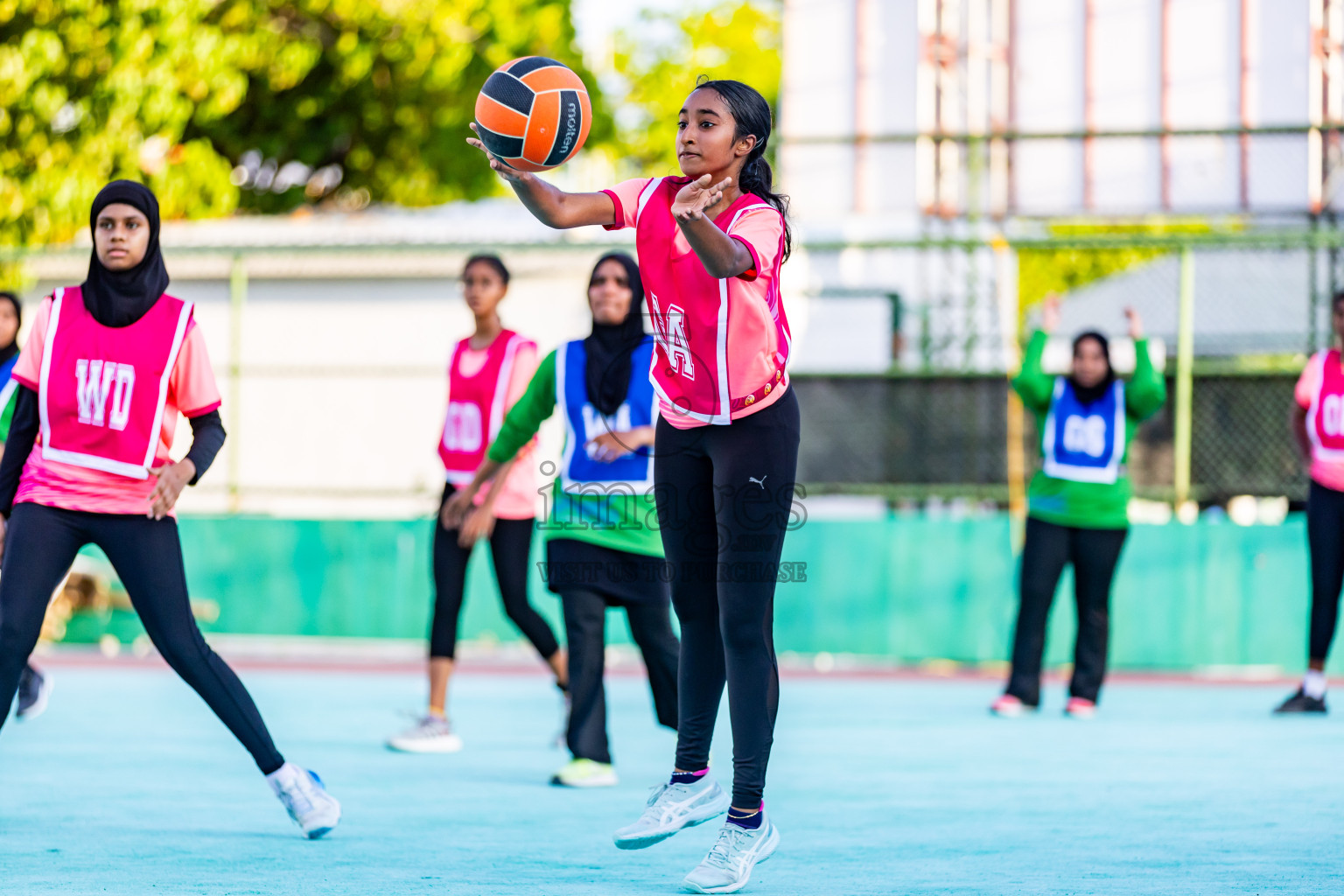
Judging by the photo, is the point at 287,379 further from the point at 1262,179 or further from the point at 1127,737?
the point at 1262,179

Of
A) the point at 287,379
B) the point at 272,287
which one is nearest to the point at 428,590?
the point at 287,379

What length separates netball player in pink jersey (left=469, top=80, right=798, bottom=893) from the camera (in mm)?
4367

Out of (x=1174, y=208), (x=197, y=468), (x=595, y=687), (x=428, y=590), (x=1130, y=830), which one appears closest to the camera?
(x=197, y=468)

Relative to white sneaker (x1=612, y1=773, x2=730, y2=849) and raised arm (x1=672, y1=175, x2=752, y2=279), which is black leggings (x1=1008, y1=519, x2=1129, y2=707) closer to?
white sneaker (x1=612, y1=773, x2=730, y2=849)

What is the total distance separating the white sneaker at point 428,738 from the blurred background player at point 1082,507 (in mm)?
3375

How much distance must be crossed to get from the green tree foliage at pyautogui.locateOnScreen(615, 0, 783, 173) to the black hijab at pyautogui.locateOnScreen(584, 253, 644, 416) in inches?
1471

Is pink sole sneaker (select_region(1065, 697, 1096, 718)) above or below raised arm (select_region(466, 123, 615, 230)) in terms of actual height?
below

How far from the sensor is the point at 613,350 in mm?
6547

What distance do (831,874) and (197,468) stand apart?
230 centimetres

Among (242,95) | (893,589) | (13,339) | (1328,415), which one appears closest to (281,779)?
(13,339)

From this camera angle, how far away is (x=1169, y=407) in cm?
1195

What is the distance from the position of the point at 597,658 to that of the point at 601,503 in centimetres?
62

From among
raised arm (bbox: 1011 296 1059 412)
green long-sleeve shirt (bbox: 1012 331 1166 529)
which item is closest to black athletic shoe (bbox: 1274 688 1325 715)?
green long-sleeve shirt (bbox: 1012 331 1166 529)

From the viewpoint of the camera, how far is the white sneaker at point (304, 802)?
5008 mm
